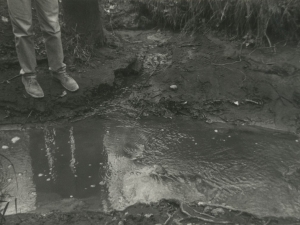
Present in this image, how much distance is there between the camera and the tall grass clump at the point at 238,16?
4797 mm

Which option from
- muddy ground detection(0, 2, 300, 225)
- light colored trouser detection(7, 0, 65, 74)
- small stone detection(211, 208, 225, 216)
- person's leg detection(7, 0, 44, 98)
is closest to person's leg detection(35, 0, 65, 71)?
light colored trouser detection(7, 0, 65, 74)

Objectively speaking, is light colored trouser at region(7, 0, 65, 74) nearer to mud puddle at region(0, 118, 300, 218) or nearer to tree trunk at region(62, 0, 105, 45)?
mud puddle at region(0, 118, 300, 218)

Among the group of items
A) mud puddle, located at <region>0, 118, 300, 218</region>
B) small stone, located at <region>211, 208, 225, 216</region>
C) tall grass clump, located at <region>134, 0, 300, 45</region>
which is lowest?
mud puddle, located at <region>0, 118, 300, 218</region>

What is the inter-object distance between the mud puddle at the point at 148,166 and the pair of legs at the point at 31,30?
0.67 metres

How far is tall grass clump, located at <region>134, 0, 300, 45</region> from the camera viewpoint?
15.7 feet

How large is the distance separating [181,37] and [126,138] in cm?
206

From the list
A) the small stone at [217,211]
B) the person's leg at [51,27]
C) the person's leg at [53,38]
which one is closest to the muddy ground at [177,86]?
the person's leg at [53,38]

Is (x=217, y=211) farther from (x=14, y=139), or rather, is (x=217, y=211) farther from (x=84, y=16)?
(x=84, y=16)

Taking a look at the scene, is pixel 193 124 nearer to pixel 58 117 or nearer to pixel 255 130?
pixel 255 130

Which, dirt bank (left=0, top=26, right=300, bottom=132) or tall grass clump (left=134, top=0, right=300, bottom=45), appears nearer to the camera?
dirt bank (left=0, top=26, right=300, bottom=132)

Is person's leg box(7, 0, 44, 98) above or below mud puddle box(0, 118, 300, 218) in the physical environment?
above

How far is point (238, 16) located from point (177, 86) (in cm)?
129

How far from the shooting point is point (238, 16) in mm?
5055

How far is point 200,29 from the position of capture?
214 inches
